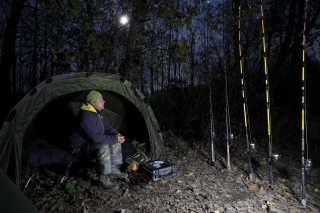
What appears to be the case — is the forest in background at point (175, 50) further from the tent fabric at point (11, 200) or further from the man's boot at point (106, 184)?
the tent fabric at point (11, 200)

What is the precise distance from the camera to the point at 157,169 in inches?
192

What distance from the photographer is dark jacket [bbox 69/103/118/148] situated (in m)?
4.65

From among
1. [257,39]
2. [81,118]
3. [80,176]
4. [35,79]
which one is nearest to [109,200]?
[80,176]

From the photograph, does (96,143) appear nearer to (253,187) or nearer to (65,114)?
(65,114)

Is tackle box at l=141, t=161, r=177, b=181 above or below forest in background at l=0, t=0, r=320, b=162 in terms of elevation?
below

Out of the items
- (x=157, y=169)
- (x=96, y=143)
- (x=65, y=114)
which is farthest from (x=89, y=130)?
(x=65, y=114)

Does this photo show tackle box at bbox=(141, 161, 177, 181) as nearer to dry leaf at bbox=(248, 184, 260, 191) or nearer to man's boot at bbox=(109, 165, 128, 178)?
man's boot at bbox=(109, 165, 128, 178)

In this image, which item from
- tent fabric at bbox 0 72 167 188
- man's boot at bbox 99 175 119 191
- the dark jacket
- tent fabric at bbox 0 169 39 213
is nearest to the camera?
tent fabric at bbox 0 169 39 213

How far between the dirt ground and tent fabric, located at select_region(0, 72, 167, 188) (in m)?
0.66

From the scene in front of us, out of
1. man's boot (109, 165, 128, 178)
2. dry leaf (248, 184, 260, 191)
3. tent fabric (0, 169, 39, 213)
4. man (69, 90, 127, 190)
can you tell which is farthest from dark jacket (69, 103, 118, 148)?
tent fabric (0, 169, 39, 213)

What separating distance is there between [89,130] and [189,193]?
6.31 feet

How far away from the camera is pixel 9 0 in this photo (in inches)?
388

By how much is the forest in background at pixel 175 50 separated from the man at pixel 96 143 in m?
2.75

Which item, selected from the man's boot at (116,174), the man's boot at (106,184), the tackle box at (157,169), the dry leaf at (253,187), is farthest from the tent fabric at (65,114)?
the dry leaf at (253,187)
